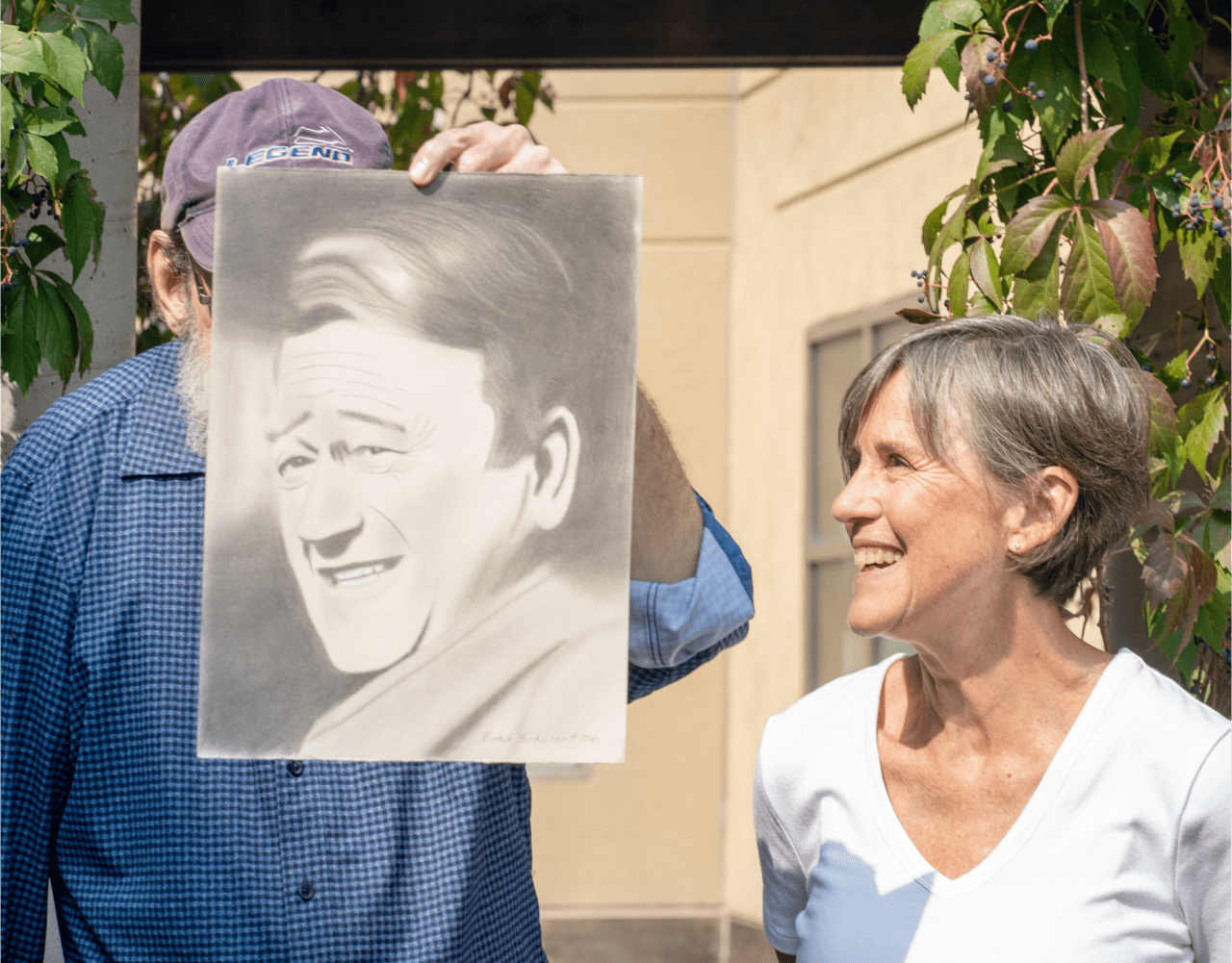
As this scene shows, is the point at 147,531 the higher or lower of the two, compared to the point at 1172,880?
higher

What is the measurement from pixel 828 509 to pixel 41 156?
4.14 m

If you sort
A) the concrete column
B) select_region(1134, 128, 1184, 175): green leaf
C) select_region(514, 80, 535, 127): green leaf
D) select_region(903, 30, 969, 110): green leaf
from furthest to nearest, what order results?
select_region(514, 80, 535, 127): green leaf → the concrete column → select_region(1134, 128, 1184, 175): green leaf → select_region(903, 30, 969, 110): green leaf

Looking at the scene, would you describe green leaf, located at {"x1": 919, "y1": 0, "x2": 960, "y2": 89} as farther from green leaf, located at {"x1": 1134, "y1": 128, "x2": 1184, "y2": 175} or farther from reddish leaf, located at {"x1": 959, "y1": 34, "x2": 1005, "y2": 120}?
green leaf, located at {"x1": 1134, "y1": 128, "x2": 1184, "y2": 175}

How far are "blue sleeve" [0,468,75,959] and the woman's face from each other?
2.56ft

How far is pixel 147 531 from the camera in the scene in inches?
50.7

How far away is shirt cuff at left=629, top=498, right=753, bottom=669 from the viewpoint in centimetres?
121

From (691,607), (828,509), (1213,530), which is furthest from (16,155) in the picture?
(828,509)

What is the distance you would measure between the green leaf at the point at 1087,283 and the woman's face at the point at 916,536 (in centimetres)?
40

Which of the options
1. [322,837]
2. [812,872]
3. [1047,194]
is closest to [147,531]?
[322,837]

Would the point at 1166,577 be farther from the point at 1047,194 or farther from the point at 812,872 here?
the point at 812,872

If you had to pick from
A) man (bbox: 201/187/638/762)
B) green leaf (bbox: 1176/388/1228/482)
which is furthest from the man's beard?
green leaf (bbox: 1176/388/1228/482)

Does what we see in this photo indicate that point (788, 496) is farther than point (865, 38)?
Yes

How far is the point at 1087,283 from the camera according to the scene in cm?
172

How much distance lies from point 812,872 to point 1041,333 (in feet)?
2.17
